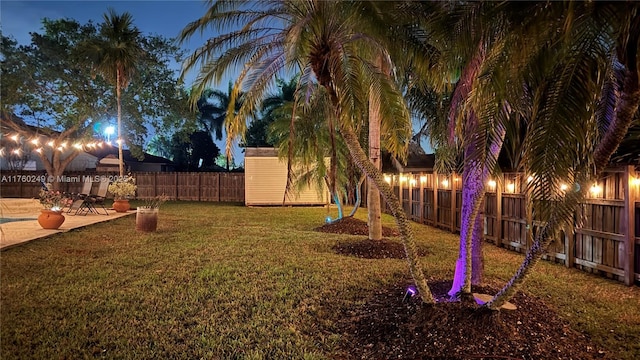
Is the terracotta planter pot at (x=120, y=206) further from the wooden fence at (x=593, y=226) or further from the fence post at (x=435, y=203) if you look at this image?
the wooden fence at (x=593, y=226)

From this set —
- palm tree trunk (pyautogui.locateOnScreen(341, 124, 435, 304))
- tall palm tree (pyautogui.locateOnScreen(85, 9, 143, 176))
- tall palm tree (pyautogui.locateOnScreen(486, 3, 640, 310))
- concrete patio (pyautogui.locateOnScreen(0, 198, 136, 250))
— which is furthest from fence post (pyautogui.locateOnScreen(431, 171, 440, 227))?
tall palm tree (pyautogui.locateOnScreen(85, 9, 143, 176))

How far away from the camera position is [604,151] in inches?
126

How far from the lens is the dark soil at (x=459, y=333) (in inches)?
135

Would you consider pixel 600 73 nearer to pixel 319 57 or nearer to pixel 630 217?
pixel 319 57

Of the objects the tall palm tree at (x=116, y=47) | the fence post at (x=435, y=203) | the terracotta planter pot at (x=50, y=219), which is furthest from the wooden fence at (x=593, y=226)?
the tall palm tree at (x=116, y=47)

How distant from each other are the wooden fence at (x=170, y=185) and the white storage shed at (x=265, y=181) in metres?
3.97

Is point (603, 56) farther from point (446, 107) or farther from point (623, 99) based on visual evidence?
point (446, 107)

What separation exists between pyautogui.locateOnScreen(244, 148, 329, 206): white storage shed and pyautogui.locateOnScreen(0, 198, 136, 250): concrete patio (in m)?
7.01

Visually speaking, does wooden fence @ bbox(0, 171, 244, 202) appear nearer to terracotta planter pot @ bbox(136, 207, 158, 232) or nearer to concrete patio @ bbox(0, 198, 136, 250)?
concrete patio @ bbox(0, 198, 136, 250)

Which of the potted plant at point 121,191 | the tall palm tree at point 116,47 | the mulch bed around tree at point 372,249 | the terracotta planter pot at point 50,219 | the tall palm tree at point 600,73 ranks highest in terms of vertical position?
the tall palm tree at point 116,47

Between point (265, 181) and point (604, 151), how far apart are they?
1732cm

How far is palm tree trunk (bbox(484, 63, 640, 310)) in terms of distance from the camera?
2707 mm

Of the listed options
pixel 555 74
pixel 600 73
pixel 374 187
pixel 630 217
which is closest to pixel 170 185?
pixel 374 187

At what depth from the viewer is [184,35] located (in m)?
5.04
